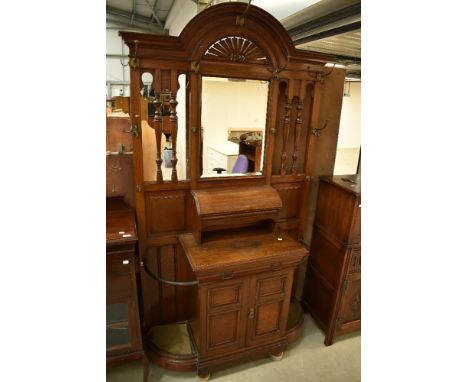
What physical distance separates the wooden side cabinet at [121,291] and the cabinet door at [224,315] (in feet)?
1.26

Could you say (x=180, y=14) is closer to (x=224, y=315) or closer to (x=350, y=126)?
(x=224, y=315)

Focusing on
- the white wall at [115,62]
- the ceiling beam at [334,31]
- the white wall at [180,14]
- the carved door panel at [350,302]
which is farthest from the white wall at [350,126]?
the carved door panel at [350,302]

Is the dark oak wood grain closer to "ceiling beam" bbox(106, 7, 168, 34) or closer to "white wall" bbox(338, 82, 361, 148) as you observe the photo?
"ceiling beam" bbox(106, 7, 168, 34)

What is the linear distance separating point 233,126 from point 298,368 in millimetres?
1732

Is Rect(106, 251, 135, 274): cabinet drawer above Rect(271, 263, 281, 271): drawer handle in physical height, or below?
above

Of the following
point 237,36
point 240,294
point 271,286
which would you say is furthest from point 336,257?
point 237,36

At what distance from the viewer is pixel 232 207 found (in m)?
1.70

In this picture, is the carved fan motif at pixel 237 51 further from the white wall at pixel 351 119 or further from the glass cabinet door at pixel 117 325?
the white wall at pixel 351 119

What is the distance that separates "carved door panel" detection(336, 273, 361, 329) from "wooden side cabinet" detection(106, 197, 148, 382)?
1.40 metres

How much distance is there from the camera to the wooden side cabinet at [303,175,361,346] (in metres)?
1.90

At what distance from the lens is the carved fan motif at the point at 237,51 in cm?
160

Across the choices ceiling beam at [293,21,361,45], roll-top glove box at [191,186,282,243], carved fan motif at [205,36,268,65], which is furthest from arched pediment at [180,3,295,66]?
roll-top glove box at [191,186,282,243]
